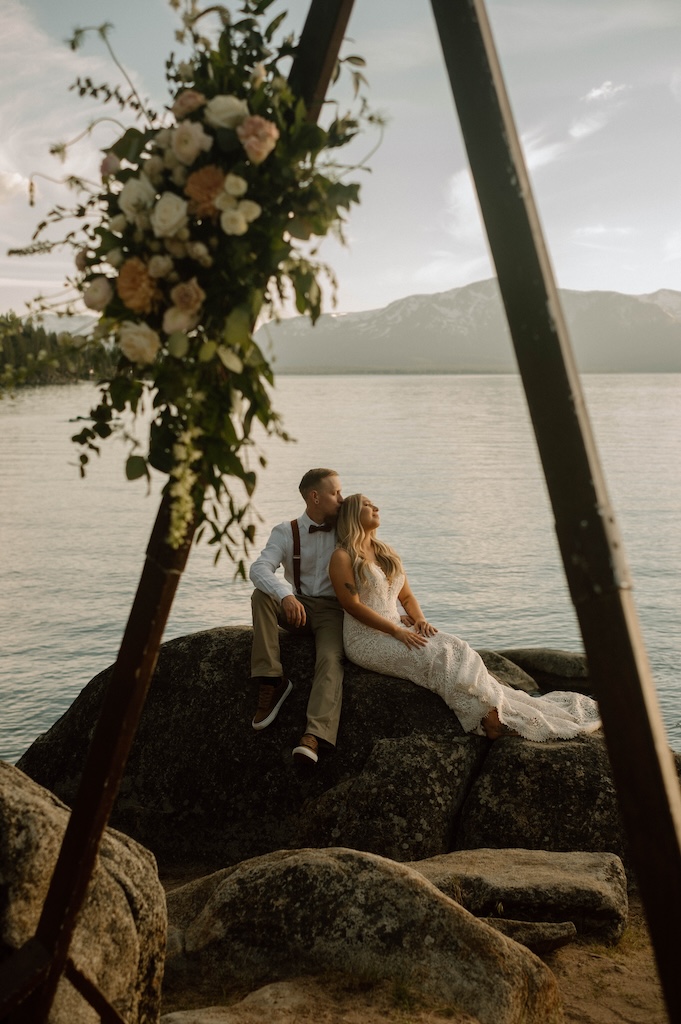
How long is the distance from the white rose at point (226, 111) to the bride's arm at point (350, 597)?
510 cm

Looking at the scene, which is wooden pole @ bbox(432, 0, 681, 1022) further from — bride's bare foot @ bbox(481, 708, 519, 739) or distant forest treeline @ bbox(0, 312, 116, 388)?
bride's bare foot @ bbox(481, 708, 519, 739)

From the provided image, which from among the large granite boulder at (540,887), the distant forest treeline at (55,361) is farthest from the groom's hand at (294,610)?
the distant forest treeline at (55,361)

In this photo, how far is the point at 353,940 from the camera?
4848 mm

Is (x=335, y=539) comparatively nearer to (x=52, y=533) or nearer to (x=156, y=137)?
(x=156, y=137)

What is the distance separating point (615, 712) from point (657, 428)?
268 feet

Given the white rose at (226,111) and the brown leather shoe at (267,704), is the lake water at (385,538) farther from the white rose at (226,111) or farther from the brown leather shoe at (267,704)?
the brown leather shoe at (267,704)

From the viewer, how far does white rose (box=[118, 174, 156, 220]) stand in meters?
3.11

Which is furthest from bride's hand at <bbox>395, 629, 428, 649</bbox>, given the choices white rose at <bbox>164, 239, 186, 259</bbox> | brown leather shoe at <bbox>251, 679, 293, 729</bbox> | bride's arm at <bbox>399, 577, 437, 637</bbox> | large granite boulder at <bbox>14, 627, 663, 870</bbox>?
white rose at <bbox>164, 239, 186, 259</bbox>

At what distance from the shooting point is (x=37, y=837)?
3912 millimetres

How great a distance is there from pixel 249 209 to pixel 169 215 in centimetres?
25

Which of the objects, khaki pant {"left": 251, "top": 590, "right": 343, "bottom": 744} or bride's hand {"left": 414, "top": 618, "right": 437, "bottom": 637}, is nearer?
khaki pant {"left": 251, "top": 590, "right": 343, "bottom": 744}

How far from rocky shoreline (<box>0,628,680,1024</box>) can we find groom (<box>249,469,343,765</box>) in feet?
0.64

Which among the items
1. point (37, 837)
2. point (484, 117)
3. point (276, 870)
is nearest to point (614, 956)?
point (276, 870)

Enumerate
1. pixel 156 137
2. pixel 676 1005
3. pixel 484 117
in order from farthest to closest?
pixel 156 137
pixel 484 117
pixel 676 1005
